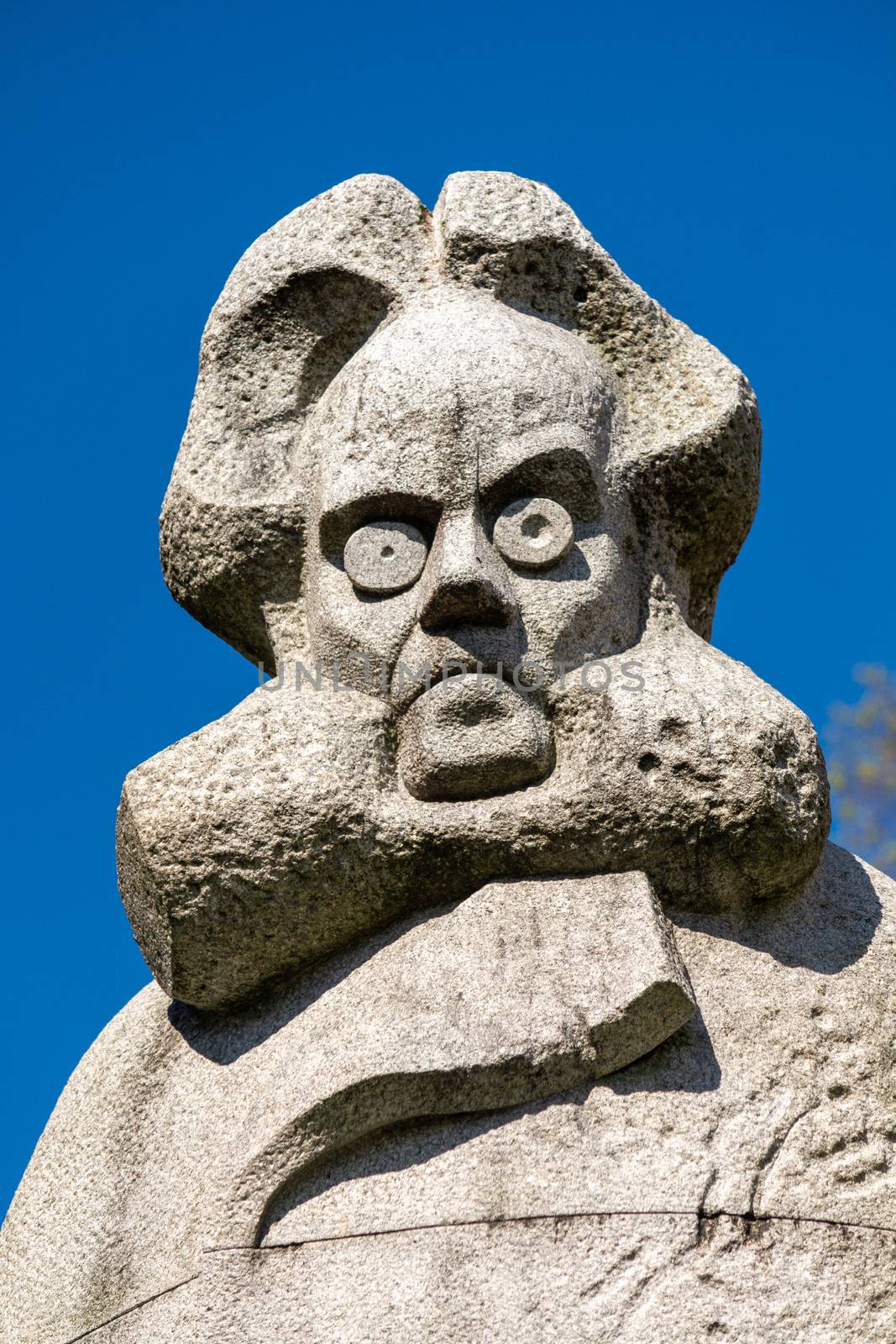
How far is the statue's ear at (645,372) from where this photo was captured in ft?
12.8

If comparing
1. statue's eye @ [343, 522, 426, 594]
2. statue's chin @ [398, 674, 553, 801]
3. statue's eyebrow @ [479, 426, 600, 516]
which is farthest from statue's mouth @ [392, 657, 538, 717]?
statue's eyebrow @ [479, 426, 600, 516]

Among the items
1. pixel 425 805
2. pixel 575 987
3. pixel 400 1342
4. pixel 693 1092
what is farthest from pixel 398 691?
pixel 400 1342

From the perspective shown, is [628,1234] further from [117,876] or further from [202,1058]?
[117,876]

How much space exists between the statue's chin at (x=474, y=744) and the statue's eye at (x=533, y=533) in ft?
0.95

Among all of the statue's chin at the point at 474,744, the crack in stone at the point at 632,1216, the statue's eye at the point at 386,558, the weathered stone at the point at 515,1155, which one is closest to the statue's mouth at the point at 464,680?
the statue's chin at the point at 474,744

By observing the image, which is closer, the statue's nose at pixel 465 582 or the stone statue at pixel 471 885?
the stone statue at pixel 471 885

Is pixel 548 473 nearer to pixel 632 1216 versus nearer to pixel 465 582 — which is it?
pixel 465 582

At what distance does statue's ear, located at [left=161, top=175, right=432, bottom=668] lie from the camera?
Result: 3.90m

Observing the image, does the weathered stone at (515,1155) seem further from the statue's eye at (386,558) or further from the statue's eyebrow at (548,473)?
the statue's eyebrow at (548,473)

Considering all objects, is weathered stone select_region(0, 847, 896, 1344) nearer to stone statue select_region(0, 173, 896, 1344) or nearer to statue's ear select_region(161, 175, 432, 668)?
stone statue select_region(0, 173, 896, 1344)

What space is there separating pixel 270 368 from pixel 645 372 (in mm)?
843

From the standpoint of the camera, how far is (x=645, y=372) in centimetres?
406

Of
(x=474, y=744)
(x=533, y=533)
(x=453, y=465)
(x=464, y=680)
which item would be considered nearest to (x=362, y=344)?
(x=453, y=465)

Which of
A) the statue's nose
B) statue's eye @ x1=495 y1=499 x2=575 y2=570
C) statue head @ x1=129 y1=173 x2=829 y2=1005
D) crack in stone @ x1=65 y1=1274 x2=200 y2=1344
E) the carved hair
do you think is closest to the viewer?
crack in stone @ x1=65 y1=1274 x2=200 y2=1344
